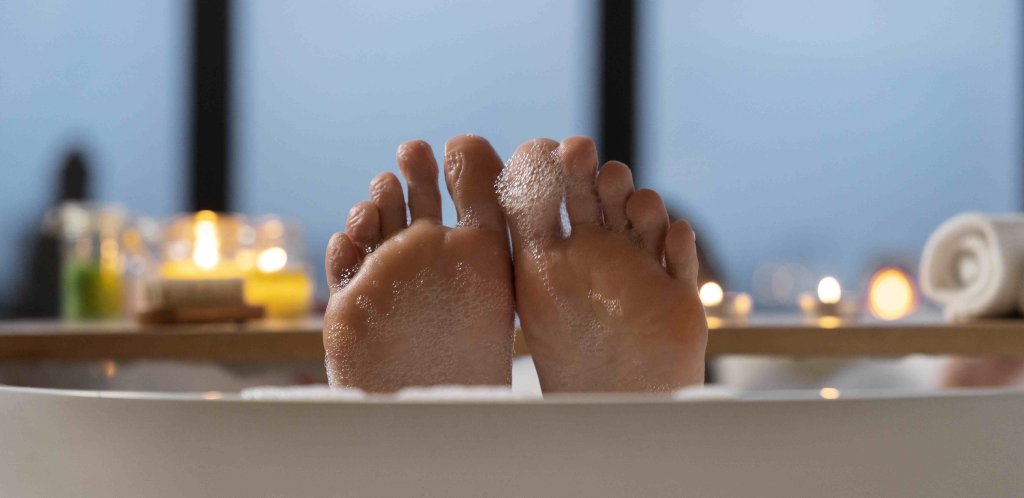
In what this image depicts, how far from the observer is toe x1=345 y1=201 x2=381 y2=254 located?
75cm

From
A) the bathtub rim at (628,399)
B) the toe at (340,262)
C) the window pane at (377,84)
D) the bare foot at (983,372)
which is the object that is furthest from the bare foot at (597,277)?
the window pane at (377,84)

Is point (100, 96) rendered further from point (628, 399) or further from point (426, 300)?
point (628, 399)

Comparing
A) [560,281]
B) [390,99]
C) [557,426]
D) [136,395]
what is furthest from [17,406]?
[390,99]

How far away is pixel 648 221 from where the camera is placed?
734 mm

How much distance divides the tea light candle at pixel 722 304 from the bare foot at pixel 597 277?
16.5 inches

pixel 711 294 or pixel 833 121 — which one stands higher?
pixel 833 121

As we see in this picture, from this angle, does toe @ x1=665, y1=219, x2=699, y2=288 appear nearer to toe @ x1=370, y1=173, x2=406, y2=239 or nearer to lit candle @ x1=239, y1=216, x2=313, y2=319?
toe @ x1=370, y1=173, x2=406, y2=239

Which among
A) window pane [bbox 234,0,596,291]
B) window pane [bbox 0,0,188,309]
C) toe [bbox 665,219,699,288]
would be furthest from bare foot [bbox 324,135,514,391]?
window pane [bbox 0,0,188,309]

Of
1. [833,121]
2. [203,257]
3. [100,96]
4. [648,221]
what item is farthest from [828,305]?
[100,96]

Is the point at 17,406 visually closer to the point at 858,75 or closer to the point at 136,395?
the point at 136,395

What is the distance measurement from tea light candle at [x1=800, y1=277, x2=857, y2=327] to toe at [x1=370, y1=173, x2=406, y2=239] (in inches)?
23.4


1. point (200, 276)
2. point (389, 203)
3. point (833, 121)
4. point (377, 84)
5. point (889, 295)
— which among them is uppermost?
point (377, 84)

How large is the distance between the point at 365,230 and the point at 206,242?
27.8 inches

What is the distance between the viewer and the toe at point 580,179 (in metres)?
0.74
